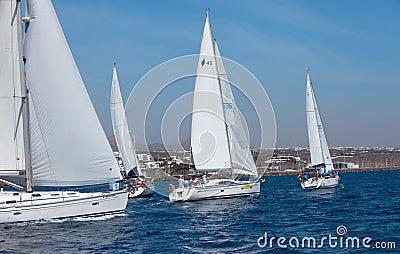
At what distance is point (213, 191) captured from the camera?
40.0m

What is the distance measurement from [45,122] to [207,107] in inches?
707

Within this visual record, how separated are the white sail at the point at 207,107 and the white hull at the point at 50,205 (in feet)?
51.4

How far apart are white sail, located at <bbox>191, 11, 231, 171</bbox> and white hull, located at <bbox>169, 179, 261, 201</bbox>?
3439 mm

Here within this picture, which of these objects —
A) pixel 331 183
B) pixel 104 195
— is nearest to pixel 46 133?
pixel 104 195

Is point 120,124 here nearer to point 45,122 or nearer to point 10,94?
point 45,122

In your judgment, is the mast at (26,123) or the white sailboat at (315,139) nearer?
the mast at (26,123)

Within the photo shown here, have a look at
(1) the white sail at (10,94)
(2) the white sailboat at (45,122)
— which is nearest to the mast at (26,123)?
(2) the white sailboat at (45,122)

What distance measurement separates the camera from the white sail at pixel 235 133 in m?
43.6

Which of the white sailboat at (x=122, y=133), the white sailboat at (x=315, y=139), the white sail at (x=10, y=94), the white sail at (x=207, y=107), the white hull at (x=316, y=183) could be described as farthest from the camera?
the white sailboat at (x=315, y=139)

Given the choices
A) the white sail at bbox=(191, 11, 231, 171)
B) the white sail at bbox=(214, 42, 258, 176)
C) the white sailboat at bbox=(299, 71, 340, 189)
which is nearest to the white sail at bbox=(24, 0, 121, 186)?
the white sail at bbox=(191, 11, 231, 171)

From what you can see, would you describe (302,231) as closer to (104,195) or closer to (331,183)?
(104,195)

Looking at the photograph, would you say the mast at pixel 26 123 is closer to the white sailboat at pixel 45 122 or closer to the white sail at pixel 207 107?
the white sailboat at pixel 45 122

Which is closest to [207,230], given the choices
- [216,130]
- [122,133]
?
[216,130]

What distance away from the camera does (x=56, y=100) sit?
1117 inches
